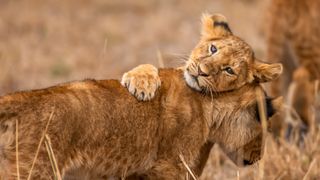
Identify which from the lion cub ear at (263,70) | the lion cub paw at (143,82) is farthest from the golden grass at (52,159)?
the lion cub ear at (263,70)

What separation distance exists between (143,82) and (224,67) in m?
0.42

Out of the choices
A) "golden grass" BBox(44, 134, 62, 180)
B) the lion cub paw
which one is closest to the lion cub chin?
the lion cub paw

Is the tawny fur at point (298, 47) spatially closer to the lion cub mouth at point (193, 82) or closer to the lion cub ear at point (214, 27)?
the lion cub ear at point (214, 27)

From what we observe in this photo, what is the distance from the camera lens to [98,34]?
986 cm

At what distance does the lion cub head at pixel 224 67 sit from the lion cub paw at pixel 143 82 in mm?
168

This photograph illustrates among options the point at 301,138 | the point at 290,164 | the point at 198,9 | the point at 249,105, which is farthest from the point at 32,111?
the point at 198,9

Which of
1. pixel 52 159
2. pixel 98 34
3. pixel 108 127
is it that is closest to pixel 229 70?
pixel 108 127

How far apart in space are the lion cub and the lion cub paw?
0.04m

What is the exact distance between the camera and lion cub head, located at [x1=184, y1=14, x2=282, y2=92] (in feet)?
12.7

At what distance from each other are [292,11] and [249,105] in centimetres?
230

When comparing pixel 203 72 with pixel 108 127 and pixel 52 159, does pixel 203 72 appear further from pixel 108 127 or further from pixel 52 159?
pixel 52 159

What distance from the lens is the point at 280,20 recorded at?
6.19 m

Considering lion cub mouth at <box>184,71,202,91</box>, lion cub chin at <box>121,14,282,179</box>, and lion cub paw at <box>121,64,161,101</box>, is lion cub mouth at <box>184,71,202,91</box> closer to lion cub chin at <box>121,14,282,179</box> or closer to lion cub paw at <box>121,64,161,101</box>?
lion cub chin at <box>121,14,282,179</box>

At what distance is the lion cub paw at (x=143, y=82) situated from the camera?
12.1 feet
